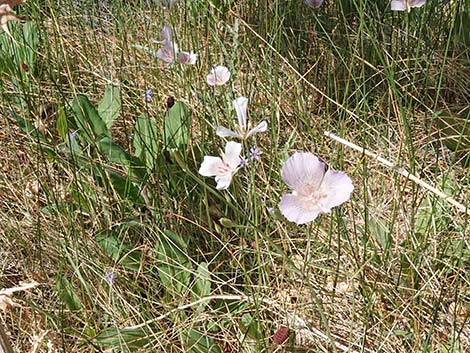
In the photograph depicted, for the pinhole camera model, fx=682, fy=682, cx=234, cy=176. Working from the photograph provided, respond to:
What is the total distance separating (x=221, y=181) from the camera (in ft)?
3.42

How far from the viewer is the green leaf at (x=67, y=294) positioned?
113cm

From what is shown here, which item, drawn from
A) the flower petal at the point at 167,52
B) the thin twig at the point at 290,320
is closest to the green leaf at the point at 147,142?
the flower petal at the point at 167,52

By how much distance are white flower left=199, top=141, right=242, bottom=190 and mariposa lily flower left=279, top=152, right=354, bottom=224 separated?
8.9 inches

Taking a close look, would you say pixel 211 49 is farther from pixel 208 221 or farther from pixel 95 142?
pixel 208 221

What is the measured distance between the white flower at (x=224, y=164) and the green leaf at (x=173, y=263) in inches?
6.9

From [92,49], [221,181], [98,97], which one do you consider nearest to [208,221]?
[221,181]

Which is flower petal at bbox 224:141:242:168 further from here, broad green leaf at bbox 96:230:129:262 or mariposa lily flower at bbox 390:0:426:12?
mariposa lily flower at bbox 390:0:426:12

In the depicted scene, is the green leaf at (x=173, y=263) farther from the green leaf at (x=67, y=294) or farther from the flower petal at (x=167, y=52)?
the flower petal at (x=167, y=52)

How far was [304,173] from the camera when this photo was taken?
832 mm

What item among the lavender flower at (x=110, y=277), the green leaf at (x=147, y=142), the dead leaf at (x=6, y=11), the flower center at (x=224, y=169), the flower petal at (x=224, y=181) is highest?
the dead leaf at (x=6, y=11)

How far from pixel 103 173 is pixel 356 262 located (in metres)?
0.56

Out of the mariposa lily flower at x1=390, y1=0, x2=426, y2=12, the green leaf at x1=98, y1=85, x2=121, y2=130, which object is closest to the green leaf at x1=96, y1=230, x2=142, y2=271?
the green leaf at x1=98, y1=85, x2=121, y2=130

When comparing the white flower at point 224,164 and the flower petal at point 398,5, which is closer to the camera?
the white flower at point 224,164

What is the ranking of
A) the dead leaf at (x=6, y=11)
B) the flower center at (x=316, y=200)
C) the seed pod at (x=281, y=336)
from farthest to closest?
the seed pod at (x=281, y=336) < the flower center at (x=316, y=200) < the dead leaf at (x=6, y=11)
